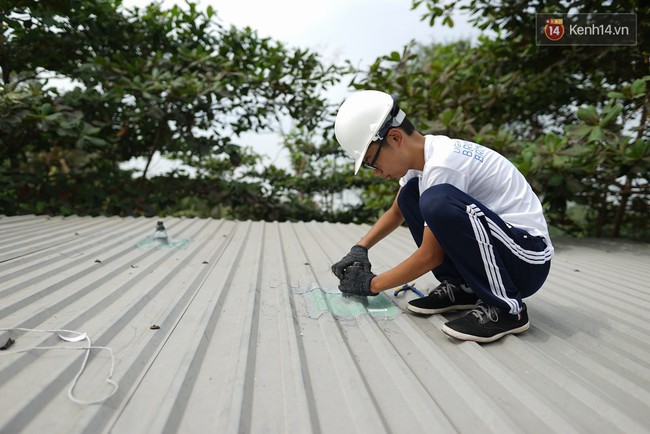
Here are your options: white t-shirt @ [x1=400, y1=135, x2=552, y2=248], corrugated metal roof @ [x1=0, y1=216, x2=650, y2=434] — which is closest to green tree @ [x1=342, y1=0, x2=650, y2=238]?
corrugated metal roof @ [x1=0, y1=216, x2=650, y2=434]

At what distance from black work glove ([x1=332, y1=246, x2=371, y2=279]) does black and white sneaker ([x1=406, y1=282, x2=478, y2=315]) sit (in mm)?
254

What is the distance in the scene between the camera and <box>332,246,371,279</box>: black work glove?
1580mm

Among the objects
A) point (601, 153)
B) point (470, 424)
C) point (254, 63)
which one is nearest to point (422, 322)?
point (470, 424)

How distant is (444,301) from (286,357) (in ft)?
2.50

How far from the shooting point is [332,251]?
269 cm

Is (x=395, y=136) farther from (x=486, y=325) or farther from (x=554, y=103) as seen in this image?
(x=554, y=103)

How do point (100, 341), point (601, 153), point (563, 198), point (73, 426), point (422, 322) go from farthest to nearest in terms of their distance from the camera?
A: point (563, 198)
point (601, 153)
point (422, 322)
point (100, 341)
point (73, 426)

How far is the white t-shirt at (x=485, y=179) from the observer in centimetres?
130

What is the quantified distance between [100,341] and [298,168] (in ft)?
24.6

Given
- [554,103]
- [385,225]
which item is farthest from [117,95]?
[554,103]

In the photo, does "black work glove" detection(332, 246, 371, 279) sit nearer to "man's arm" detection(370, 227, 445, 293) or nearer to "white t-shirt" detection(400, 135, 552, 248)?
"man's arm" detection(370, 227, 445, 293)

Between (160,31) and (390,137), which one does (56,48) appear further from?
(390,137)

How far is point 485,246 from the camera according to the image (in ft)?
4.00

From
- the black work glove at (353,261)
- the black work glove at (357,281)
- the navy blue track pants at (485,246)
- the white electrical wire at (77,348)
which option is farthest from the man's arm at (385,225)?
the white electrical wire at (77,348)
